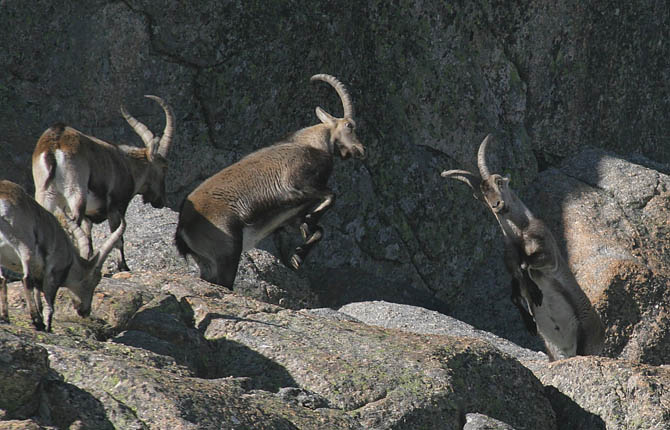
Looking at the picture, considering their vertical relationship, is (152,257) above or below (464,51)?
below

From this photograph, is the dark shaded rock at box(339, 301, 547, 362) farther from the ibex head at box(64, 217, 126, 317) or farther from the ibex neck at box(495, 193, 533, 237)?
the ibex head at box(64, 217, 126, 317)

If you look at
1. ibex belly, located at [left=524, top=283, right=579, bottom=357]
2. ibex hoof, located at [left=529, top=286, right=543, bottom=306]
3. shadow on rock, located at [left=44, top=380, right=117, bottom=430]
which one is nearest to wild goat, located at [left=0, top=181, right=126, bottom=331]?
shadow on rock, located at [left=44, top=380, right=117, bottom=430]

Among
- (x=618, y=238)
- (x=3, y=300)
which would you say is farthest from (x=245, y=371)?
(x=618, y=238)

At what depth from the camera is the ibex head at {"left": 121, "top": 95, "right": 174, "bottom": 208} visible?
1157 centimetres

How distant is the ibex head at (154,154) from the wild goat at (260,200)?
1.22 m

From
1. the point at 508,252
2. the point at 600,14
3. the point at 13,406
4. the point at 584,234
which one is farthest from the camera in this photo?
the point at 600,14

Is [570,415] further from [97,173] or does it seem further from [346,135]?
[97,173]

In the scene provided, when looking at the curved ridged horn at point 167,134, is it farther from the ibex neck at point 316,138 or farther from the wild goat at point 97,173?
the ibex neck at point 316,138

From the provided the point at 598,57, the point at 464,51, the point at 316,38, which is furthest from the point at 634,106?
the point at 316,38

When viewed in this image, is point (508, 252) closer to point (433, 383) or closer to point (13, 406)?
point (433, 383)

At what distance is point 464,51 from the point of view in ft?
45.0

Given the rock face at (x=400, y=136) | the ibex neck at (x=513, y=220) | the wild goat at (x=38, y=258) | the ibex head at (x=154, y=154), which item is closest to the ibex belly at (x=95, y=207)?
the rock face at (x=400, y=136)

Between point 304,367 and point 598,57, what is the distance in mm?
8805

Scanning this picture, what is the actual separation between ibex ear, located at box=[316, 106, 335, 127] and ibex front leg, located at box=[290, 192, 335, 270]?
3.89 feet
